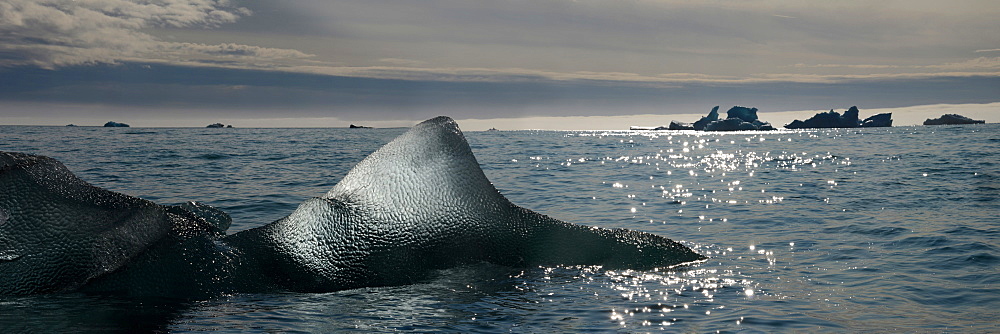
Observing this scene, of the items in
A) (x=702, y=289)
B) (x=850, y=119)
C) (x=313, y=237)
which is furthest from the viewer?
(x=850, y=119)

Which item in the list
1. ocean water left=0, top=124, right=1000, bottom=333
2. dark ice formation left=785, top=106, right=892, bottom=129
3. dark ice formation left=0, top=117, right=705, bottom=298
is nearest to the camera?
ocean water left=0, top=124, right=1000, bottom=333

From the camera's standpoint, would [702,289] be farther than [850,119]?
No

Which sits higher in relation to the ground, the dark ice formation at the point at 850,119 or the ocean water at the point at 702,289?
the dark ice formation at the point at 850,119

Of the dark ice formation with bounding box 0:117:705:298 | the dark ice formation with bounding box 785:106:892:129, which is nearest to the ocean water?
the dark ice formation with bounding box 0:117:705:298

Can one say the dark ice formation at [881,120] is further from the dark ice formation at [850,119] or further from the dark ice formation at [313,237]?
the dark ice formation at [313,237]

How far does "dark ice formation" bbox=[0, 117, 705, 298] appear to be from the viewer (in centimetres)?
788

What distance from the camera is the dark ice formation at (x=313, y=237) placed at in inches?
310

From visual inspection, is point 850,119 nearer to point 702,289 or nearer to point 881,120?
point 881,120

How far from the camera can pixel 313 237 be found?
8.53 m

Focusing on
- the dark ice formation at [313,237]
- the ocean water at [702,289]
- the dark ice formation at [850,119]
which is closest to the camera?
the ocean water at [702,289]

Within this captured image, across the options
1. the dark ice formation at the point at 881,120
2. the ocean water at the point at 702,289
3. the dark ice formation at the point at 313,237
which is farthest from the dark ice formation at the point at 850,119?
the dark ice formation at the point at 313,237

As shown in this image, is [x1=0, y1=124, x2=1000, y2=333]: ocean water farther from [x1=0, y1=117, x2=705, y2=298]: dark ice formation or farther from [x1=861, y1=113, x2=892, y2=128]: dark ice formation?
[x1=861, y1=113, x2=892, y2=128]: dark ice formation

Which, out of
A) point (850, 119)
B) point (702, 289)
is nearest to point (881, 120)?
point (850, 119)

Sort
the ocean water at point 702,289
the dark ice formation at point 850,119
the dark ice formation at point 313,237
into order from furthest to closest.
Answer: the dark ice formation at point 850,119 → the dark ice formation at point 313,237 → the ocean water at point 702,289
